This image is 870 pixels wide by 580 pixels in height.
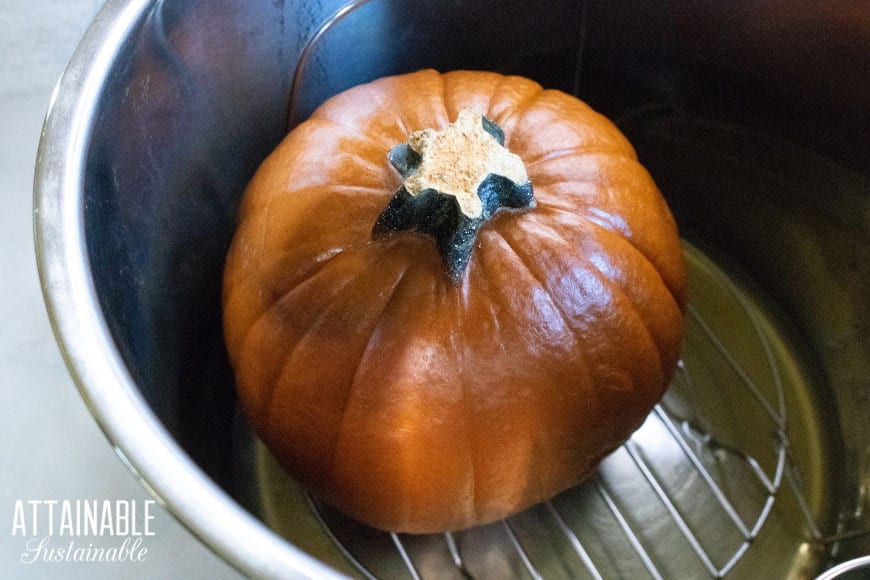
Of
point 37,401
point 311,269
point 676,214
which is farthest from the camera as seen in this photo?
point 676,214

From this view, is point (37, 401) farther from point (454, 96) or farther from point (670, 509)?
point (670, 509)

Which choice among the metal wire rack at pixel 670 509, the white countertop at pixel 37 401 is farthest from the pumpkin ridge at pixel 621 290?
the white countertop at pixel 37 401

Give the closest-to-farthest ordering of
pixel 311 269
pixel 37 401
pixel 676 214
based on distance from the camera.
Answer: pixel 311 269, pixel 37 401, pixel 676 214

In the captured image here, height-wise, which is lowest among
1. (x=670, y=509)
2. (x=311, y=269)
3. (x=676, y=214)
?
(x=670, y=509)

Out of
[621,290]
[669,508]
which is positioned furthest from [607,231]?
[669,508]

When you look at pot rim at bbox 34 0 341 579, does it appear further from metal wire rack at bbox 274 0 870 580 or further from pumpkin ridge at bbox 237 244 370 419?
metal wire rack at bbox 274 0 870 580

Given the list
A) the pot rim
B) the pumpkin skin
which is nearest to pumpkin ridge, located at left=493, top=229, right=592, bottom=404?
the pumpkin skin

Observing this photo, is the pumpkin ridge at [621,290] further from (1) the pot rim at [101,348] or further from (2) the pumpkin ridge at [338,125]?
(1) the pot rim at [101,348]
